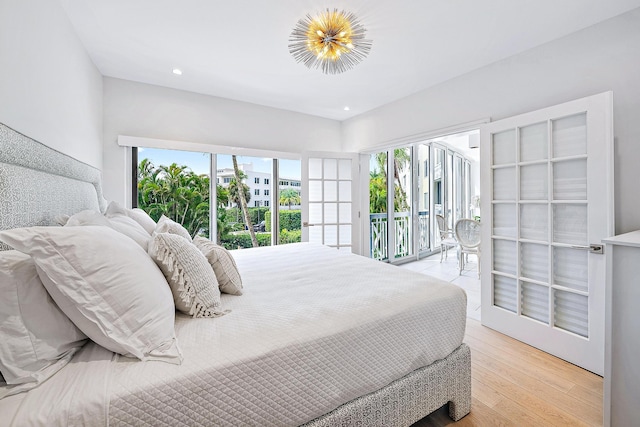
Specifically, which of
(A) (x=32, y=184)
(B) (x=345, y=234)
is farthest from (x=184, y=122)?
(B) (x=345, y=234)

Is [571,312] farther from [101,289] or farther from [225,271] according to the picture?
[101,289]

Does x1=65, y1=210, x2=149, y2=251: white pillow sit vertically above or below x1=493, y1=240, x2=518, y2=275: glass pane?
above

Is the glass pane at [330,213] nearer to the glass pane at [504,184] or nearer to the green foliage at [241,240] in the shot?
the green foliage at [241,240]

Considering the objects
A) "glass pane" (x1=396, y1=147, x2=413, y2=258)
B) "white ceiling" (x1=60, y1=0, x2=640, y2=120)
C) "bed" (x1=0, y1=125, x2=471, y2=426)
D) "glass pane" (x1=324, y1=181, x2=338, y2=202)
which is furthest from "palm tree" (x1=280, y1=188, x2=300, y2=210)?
"bed" (x1=0, y1=125, x2=471, y2=426)

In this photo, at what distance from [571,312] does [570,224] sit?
0.66m

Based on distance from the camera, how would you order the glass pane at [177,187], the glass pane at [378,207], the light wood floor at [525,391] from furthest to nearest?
the glass pane at [378,207] < the glass pane at [177,187] < the light wood floor at [525,391]

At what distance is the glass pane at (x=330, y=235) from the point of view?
13.2 feet

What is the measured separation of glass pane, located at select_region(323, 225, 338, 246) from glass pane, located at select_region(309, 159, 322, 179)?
0.77 meters

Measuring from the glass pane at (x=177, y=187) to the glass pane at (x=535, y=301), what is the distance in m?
3.63

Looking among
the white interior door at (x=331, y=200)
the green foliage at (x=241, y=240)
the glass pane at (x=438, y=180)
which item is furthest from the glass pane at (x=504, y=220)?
the glass pane at (x=438, y=180)

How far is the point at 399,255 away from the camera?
522 centimetres

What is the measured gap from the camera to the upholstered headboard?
1.01 meters

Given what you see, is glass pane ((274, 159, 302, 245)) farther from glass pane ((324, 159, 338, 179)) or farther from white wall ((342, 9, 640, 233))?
white wall ((342, 9, 640, 233))

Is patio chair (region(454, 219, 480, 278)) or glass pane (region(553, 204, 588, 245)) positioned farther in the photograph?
patio chair (region(454, 219, 480, 278))
